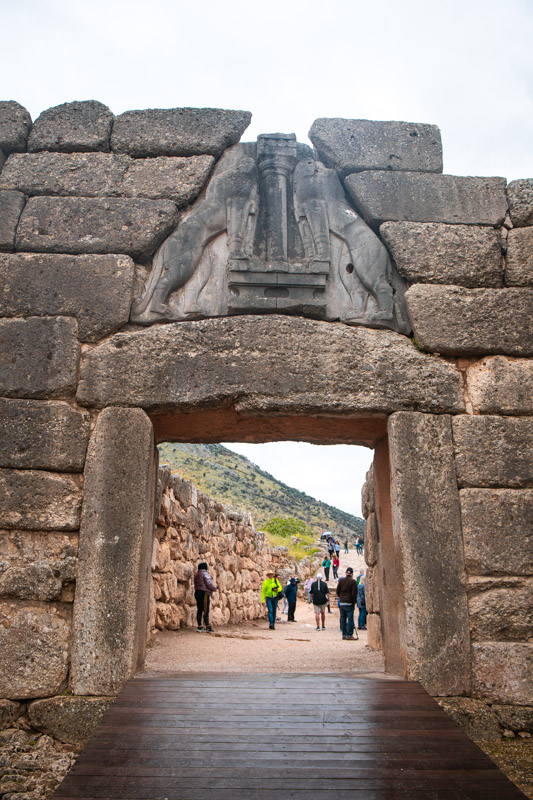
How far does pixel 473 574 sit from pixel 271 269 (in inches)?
86.2

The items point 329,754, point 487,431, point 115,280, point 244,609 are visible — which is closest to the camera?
point 329,754

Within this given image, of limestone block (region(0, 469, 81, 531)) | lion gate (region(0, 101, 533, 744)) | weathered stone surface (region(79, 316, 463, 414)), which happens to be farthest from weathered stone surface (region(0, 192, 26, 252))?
limestone block (region(0, 469, 81, 531))

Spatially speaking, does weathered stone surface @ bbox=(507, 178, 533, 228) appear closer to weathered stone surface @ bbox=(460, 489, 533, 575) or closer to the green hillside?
weathered stone surface @ bbox=(460, 489, 533, 575)

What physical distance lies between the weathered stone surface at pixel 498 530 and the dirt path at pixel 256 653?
1159 millimetres

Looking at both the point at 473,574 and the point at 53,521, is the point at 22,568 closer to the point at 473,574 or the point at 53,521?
the point at 53,521

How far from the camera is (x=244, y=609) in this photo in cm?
1062

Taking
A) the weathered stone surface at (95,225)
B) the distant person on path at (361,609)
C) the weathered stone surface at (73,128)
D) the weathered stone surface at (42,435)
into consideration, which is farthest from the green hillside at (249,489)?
the weathered stone surface at (42,435)

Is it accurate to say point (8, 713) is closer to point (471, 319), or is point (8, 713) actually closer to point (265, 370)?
point (265, 370)

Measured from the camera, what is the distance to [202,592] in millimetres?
7773

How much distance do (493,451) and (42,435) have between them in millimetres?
2579

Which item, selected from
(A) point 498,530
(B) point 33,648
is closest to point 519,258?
(A) point 498,530

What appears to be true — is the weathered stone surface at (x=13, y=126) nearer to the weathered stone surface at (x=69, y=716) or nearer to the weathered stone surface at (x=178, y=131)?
the weathered stone surface at (x=178, y=131)

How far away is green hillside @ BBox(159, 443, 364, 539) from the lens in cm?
2649

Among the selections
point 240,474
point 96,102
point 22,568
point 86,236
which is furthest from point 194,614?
point 240,474
